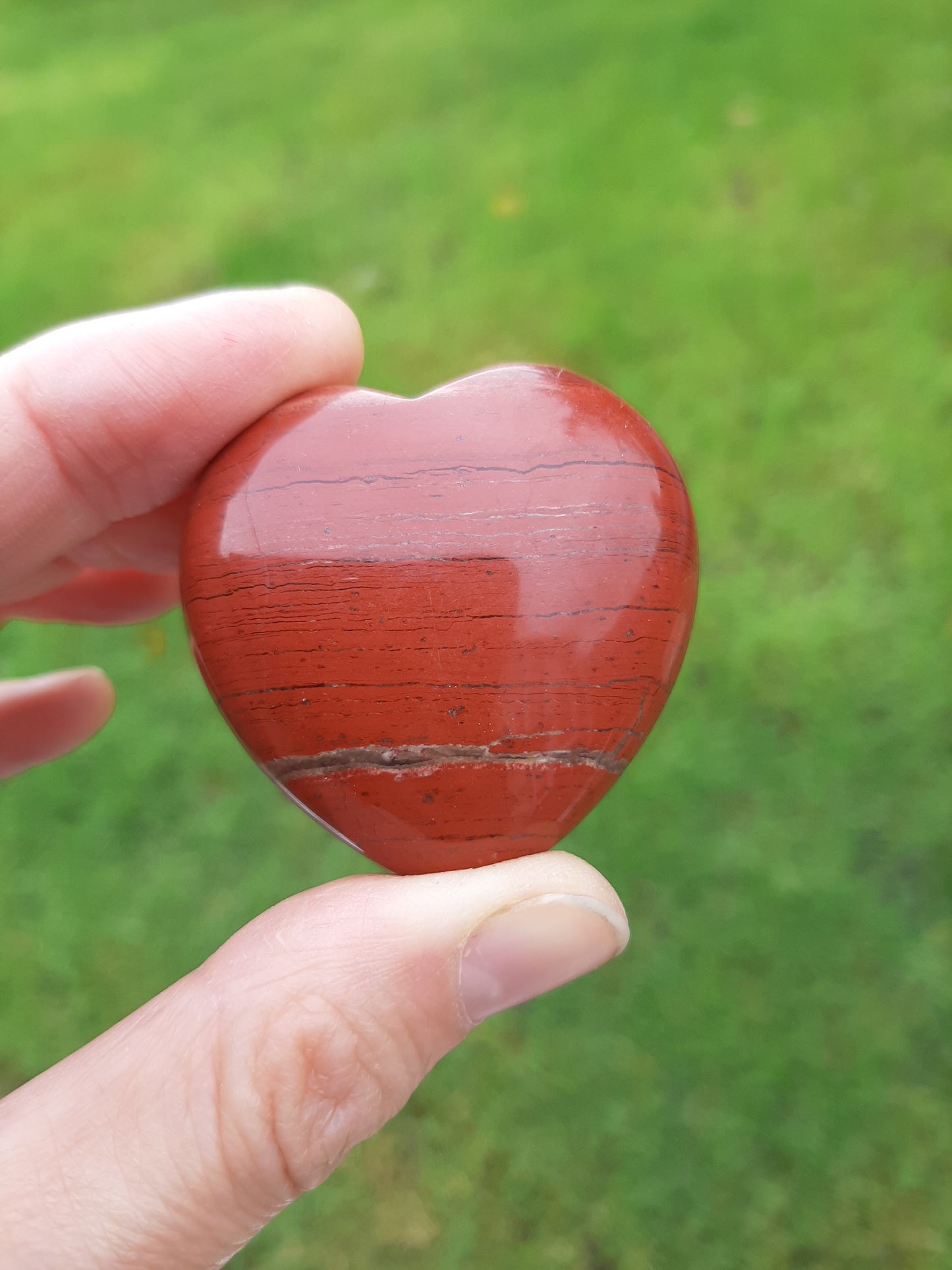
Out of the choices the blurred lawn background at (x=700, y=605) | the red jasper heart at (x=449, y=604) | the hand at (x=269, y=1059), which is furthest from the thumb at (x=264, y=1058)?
the blurred lawn background at (x=700, y=605)

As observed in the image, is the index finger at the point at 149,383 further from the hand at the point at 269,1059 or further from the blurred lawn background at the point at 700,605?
the blurred lawn background at the point at 700,605

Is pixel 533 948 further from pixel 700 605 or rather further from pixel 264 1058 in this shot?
pixel 700 605

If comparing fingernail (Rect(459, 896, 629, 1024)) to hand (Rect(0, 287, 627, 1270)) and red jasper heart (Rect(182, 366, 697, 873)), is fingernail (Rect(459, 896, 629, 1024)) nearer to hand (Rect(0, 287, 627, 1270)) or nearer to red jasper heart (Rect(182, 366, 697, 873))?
hand (Rect(0, 287, 627, 1270))

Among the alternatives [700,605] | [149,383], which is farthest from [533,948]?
[700,605]

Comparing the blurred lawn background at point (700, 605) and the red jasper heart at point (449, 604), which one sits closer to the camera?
the red jasper heart at point (449, 604)

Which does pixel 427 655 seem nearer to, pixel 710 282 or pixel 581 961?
pixel 581 961

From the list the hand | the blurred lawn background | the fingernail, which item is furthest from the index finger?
the blurred lawn background

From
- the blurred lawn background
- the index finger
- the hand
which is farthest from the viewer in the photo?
the blurred lawn background

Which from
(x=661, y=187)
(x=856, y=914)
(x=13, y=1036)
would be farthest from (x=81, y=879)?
(x=661, y=187)

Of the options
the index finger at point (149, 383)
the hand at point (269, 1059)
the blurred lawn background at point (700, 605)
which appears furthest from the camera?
the blurred lawn background at point (700, 605)
